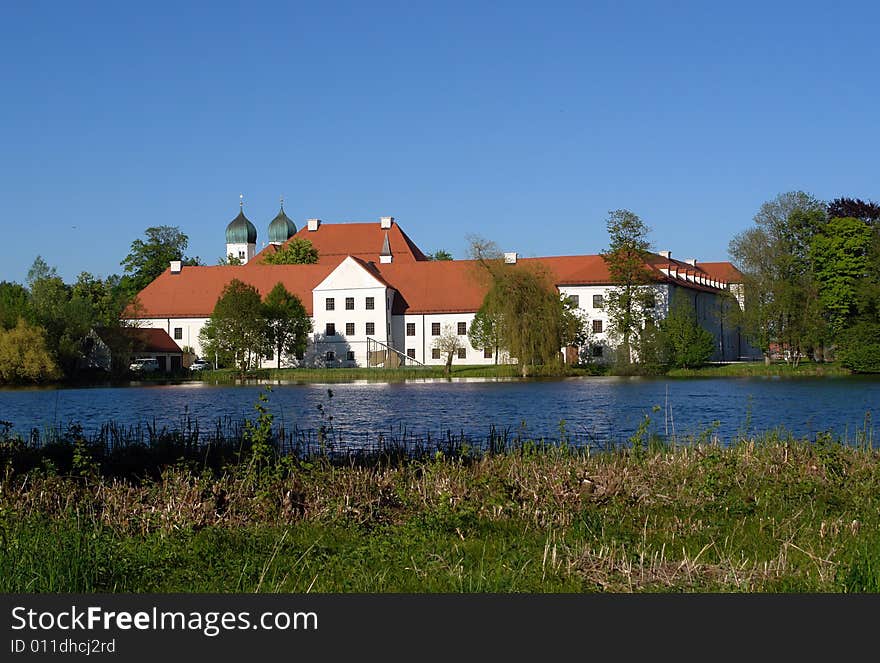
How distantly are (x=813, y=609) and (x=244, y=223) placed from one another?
11618cm

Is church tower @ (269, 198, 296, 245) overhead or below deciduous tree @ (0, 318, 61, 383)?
overhead

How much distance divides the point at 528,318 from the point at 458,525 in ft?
159

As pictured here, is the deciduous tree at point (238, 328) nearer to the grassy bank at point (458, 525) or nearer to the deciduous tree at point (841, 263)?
the deciduous tree at point (841, 263)

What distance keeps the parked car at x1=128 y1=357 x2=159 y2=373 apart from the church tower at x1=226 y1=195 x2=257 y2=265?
48.0 m

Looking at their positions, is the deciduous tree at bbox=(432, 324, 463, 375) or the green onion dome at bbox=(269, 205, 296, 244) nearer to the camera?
the deciduous tree at bbox=(432, 324, 463, 375)

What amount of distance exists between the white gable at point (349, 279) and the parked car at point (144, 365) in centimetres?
1275

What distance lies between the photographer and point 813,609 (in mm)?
5395

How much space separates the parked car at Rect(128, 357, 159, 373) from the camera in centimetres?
6256

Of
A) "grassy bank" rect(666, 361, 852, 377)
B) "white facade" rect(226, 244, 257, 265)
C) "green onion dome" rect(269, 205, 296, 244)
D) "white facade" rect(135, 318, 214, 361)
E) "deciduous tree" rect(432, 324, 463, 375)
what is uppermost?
"green onion dome" rect(269, 205, 296, 244)

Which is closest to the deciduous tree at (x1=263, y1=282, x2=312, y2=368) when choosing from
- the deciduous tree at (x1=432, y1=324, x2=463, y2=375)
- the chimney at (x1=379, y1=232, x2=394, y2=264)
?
the deciduous tree at (x1=432, y1=324, x2=463, y2=375)

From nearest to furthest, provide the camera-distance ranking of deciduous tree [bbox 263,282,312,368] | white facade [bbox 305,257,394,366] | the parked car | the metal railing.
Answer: the parked car → deciduous tree [bbox 263,282,312,368] → the metal railing → white facade [bbox 305,257,394,366]

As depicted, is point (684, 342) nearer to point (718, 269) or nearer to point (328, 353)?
point (328, 353)

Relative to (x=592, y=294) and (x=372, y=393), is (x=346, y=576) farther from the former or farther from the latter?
(x=592, y=294)

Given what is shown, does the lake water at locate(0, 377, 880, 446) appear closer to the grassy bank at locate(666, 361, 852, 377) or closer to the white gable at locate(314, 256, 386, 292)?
the grassy bank at locate(666, 361, 852, 377)
